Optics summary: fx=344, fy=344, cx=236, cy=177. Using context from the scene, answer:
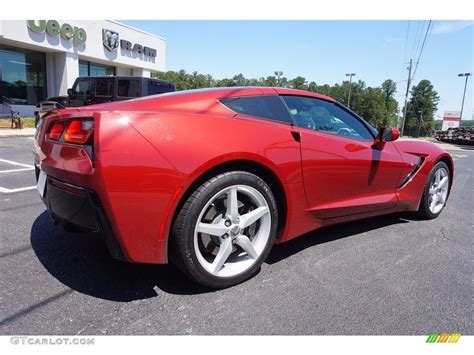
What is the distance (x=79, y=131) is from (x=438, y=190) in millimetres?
3937

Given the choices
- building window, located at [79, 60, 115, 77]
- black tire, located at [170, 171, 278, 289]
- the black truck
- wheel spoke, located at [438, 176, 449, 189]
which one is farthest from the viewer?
building window, located at [79, 60, 115, 77]

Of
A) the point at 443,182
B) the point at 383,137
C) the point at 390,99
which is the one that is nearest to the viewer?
the point at 383,137

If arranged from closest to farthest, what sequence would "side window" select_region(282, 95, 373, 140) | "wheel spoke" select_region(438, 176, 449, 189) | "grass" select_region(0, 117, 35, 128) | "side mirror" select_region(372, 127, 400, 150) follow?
"side window" select_region(282, 95, 373, 140), "side mirror" select_region(372, 127, 400, 150), "wheel spoke" select_region(438, 176, 449, 189), "grass" select_region(0, 117, 35, 128)

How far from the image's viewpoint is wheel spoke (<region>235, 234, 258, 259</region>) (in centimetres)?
230

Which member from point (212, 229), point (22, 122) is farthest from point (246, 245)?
point (22, 122)

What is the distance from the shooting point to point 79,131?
1964 millimetres

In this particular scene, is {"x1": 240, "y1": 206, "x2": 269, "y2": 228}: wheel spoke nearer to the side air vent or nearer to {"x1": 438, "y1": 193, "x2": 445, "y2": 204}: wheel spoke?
the side air vent

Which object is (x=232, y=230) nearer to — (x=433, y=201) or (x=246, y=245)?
(x=246, y=245)

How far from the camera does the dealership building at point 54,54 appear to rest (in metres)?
17.9

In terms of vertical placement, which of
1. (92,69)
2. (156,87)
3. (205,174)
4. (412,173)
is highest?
(92,69)

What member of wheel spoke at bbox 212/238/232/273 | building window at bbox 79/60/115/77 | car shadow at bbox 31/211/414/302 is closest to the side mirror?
car shadow at bbox 31/211/414/302

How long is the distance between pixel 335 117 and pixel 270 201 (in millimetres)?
1241

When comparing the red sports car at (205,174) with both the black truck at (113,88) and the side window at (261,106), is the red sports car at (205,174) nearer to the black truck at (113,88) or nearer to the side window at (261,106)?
the side window at (261,106)

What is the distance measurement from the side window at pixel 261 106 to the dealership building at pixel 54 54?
18.4m
